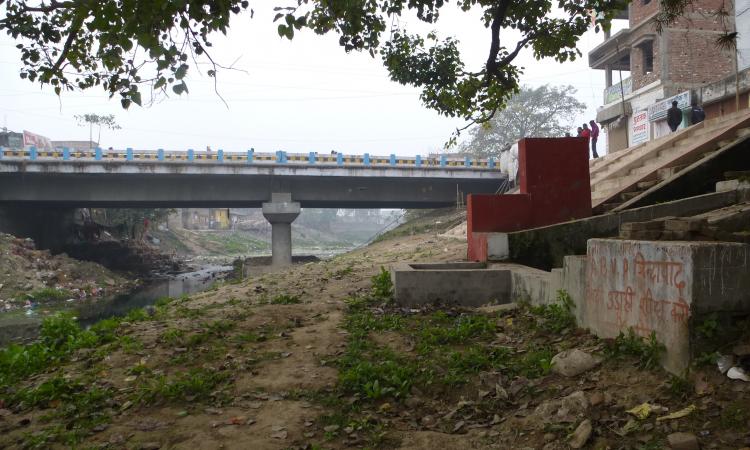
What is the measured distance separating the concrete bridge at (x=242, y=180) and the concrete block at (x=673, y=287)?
909 inches

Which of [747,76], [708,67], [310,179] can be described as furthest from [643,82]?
[310,179]

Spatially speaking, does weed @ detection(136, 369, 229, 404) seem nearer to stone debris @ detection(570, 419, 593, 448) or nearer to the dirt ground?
the dirt ground

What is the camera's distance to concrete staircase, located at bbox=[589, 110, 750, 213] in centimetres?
846

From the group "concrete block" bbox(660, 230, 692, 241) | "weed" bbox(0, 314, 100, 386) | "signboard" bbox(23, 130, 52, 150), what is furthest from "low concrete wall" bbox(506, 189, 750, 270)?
"signboard" bbox(23, 130, 52, 150)

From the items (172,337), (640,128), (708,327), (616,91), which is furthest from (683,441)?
(616,91)

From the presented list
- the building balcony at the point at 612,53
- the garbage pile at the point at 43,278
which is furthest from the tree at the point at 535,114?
the garbage pile at the point at 43,278

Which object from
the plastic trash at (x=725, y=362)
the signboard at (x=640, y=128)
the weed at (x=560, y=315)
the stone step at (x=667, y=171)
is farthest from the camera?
the signboard at (x=640, y=128)

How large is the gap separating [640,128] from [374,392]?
27.1m

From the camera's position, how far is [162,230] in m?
47.2

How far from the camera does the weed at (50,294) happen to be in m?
20.0

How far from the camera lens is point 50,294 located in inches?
807

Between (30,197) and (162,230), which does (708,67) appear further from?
(162,230)

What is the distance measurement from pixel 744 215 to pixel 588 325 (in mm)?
1579

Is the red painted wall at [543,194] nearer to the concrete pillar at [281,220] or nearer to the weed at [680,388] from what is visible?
the weed at [680,388]
